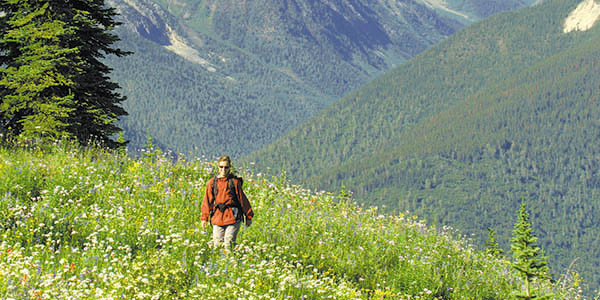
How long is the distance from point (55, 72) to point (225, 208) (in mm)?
9337

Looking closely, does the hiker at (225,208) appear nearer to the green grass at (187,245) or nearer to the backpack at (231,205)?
the backpack at (231,205)

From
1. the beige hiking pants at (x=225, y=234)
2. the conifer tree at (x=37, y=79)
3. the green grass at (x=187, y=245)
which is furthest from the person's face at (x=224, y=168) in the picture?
the conifer tree at (x=37, y=79)

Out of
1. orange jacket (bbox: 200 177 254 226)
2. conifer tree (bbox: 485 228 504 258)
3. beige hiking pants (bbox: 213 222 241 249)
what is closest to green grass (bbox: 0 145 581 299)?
beige hiking pants (bbox: 213 222 241 249)

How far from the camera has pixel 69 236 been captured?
7.96 meters

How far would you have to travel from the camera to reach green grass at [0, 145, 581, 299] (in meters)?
6.82

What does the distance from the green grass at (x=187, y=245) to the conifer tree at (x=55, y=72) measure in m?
3.87

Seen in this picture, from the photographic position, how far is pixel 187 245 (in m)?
7.73

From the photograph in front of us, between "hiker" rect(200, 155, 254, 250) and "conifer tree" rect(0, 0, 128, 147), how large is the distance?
7.14 metres

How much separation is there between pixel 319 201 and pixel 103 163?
419 cm

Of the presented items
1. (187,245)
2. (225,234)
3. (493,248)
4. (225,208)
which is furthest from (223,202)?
(493,248)

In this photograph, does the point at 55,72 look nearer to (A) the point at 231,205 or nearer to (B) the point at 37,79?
(B) the point at 37,79

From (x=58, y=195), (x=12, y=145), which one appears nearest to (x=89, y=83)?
(x=12, y=145)

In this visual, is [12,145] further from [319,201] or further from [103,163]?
[319,201]

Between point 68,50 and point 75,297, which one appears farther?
point 68,50
